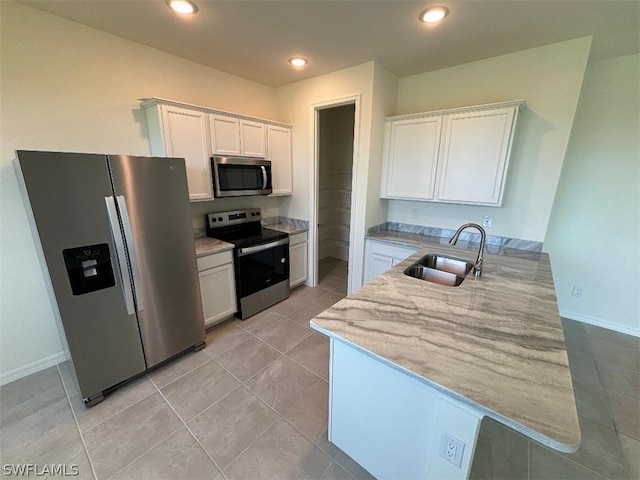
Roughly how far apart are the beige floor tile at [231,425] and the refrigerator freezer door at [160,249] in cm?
71

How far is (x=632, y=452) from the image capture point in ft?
5.12

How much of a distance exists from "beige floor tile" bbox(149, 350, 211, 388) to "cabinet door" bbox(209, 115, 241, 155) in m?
1.97

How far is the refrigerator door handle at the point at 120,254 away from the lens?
68.0 inches

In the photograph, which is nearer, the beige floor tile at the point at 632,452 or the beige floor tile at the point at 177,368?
the beige floor tile at the point at 632,452

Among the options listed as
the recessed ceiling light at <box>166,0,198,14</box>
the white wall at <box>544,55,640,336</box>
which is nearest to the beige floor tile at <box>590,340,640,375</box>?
the white wall at <box>544,55,640,336</box>

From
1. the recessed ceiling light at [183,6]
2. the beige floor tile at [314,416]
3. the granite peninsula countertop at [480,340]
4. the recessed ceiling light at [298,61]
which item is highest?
the recessed ceiling light at [298,61]

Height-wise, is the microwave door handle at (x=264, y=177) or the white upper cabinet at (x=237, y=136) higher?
the white upper cabinet at (x=237, y=136)

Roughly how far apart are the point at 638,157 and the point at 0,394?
5.68m

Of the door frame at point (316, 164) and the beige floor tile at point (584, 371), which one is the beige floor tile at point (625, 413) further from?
the door frame at point (316, 164)

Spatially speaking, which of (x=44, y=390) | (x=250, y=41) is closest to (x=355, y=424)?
(x=44, y=390)

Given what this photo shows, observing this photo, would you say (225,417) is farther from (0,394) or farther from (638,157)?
(638,157)

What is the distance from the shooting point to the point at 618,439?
164 cm

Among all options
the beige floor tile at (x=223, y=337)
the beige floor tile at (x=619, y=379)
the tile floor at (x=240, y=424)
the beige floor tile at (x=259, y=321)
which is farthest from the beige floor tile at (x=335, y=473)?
the beige floor tile at (x=619, y=379)

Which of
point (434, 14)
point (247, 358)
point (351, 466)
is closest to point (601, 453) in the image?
point (351, 466)
